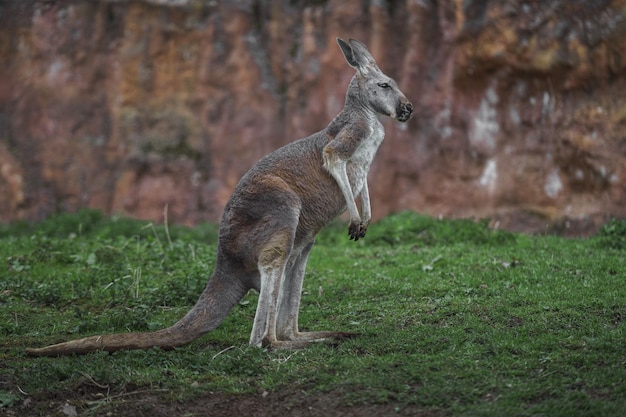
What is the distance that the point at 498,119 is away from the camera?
37.0 feet

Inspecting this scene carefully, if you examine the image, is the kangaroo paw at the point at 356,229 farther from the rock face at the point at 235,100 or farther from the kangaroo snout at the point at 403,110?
the rock face at the point at 235,100

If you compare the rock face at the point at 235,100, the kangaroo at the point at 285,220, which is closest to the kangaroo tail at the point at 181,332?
the kangaroo at the point at 285,220

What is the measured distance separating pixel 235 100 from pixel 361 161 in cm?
618

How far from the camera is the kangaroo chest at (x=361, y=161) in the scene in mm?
5832

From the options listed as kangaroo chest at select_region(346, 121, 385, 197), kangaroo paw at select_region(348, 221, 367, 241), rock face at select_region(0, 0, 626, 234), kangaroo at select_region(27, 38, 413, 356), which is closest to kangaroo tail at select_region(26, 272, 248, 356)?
kangaroo at select_region(27, 38, 413, 356)

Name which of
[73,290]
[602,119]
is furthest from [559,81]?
[73,290]

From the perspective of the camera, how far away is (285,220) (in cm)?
546

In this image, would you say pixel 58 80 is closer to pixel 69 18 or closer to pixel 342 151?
pixel 69 18

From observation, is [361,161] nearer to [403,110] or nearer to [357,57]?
[403,110]

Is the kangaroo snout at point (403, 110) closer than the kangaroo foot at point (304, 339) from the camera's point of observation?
No

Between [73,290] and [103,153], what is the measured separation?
463cm

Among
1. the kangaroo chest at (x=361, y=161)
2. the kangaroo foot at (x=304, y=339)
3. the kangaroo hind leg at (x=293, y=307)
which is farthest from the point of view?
the kangaroo chest at (x=361, y=161)

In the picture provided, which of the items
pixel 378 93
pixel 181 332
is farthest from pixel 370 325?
pixel 378 93

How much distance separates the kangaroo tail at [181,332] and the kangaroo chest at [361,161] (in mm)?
1060
